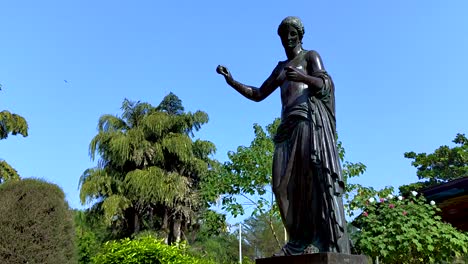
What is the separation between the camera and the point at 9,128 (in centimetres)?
1731

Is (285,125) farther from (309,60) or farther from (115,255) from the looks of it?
(115,255)

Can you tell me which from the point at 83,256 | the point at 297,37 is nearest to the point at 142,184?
the point at 83,256

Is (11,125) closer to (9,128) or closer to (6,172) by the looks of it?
(9,128)

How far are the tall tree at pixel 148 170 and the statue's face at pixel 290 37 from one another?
61.5ft

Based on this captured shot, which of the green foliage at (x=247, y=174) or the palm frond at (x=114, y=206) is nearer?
the green foliage at (x=247, y=174)

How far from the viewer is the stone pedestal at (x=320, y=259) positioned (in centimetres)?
356

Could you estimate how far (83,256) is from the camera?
2712 centimetres

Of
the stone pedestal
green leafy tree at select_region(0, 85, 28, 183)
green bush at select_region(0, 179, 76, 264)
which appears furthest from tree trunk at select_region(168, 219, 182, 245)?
the stone pedestal

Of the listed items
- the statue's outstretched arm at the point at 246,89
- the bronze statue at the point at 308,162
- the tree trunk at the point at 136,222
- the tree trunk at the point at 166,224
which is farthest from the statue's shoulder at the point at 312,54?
the tree trunk at the point at 136,222

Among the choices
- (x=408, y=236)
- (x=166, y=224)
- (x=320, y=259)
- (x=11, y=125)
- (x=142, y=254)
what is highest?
(x=11, y=125)

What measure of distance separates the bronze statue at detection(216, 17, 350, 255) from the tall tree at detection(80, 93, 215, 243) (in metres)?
18.9

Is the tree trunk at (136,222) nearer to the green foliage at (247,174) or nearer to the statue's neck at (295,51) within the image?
the green foliage at (247,174)

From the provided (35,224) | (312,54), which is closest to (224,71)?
(312,54)

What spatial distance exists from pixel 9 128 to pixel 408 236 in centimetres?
1320
